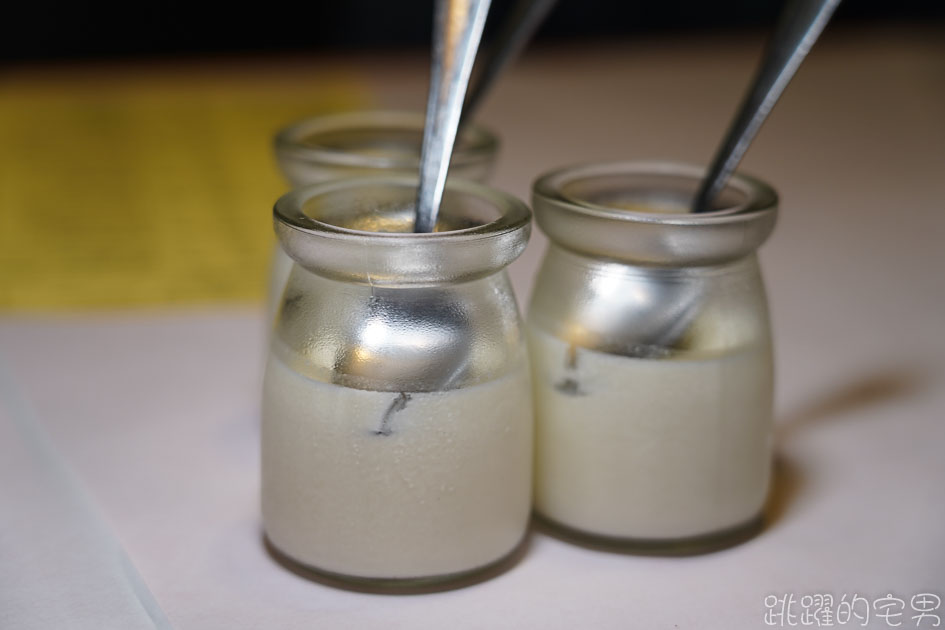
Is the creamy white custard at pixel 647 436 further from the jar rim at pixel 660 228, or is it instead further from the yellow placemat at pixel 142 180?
the yellow placemat at pixel 142 180

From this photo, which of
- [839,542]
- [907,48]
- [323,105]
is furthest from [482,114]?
[839,542]

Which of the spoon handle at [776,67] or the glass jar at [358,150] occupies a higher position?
the spoon handle at [776,67]

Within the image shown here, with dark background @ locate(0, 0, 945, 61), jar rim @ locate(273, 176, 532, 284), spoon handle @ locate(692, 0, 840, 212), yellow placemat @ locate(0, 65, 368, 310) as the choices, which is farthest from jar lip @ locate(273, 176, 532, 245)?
dark background @ locate(0, 0, 945, 61)

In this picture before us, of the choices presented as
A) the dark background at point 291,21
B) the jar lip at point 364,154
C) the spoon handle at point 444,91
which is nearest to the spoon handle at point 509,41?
the jar lip at point 364,154

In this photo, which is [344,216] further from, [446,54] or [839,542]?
[839,542]

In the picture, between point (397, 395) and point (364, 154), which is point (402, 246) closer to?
point (397, 395)

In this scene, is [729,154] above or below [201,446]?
above
